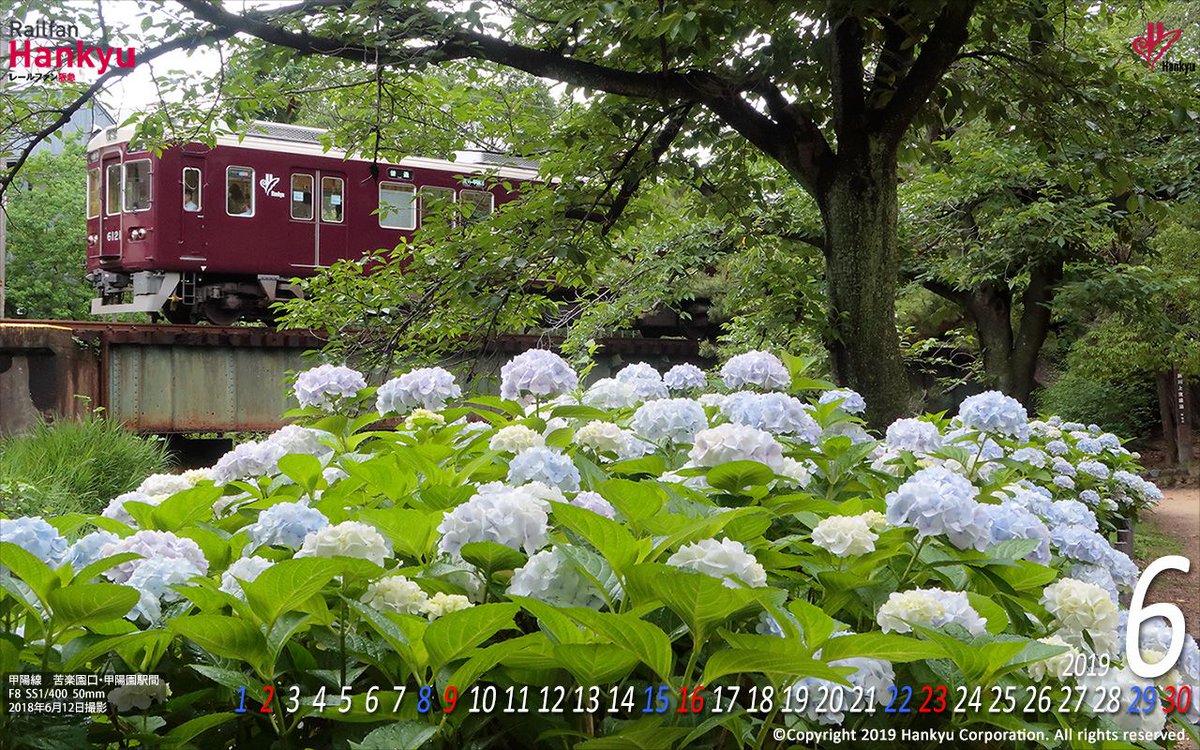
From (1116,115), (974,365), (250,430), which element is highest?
(1116,115)

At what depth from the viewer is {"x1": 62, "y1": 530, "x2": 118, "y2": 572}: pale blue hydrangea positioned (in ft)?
4.06

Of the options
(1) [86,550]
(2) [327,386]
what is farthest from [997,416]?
(1) [86,550]

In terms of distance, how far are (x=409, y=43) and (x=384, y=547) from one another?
3.81m

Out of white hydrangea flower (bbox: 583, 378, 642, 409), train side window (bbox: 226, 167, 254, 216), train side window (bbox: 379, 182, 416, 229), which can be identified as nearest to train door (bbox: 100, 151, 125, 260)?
train side window (bbox: 226, 167, 254, 216)

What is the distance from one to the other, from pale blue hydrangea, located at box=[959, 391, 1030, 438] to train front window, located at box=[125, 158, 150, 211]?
46.8ft

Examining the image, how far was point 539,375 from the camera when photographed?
6.97ft

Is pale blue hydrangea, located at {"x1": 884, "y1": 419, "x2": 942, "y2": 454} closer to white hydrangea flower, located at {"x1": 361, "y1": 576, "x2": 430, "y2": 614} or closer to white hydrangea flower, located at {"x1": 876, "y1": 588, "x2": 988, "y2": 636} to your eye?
white hydrangea flower, located at {"x1": 876, "y1": 588, "x2": 988, "y2": 636}

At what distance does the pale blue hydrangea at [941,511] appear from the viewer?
1366 mm

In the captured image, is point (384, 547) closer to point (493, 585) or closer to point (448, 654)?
point (493, 585)

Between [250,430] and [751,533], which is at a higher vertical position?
[751,533]

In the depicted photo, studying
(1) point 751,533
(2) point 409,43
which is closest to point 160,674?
(1) point 751,533

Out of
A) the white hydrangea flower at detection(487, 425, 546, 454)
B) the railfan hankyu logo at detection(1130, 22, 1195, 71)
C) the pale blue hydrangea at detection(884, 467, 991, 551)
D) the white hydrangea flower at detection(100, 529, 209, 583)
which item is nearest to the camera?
the white hydrangea flower at detection(100, 529, 209, 583)

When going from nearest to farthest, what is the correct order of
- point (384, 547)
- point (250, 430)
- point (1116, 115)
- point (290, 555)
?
point (384, 547) < point (290, 555) < point (1116, 115) < point (250, 430)

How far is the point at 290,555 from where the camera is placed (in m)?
1.35
